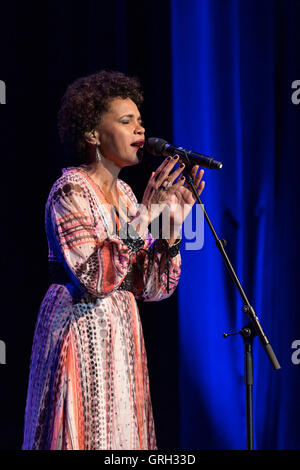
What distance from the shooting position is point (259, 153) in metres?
2.49

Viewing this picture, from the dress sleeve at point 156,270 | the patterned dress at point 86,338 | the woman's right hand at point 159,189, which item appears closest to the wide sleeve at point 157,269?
the dress sleeve at point 156,270

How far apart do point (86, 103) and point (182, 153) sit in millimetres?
399

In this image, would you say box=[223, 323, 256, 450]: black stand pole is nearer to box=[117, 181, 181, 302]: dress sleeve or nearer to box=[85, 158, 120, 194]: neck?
box=[117, 181, 181, 302]: dress sleeve

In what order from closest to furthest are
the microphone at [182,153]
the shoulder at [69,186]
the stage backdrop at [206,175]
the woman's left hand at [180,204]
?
the microphone at [182,153]
the shoulder at [69,186]
the woman's left hand at [180,204]
the stage backdrop at [206,175]

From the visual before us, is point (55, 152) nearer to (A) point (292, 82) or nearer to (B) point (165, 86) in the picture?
(B) point (165, 86)

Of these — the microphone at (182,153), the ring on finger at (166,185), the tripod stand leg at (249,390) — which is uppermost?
the microphone at (182,153)

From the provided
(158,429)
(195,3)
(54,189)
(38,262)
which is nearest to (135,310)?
(54,189)

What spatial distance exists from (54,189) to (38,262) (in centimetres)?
81

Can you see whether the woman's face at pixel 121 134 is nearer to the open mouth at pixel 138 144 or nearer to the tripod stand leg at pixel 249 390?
the open mouth at pixel 138 144

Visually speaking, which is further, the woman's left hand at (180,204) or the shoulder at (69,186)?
the woman's left hand at (180,204)

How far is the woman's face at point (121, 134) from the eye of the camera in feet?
6.00

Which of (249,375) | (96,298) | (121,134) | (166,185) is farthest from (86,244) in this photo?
(249,375)

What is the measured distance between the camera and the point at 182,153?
5.42 feet

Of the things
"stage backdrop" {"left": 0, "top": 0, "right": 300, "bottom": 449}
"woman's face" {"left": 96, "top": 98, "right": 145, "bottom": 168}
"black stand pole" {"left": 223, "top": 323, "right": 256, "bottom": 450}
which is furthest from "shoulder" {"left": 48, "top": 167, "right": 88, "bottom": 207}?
"stage backdrop" {"left": 0, "top": 0, "right": 300, "bottom": 449}
